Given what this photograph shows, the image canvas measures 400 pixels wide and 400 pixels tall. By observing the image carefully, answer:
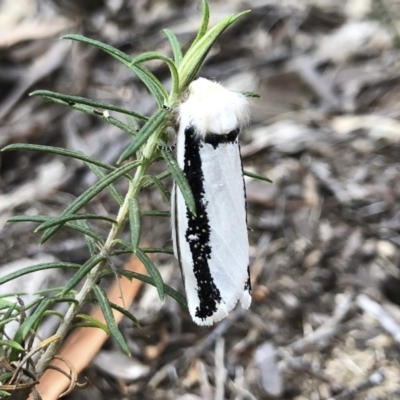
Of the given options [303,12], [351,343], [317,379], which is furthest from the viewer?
[303,12]

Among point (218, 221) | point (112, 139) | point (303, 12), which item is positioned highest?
point (218, 221)

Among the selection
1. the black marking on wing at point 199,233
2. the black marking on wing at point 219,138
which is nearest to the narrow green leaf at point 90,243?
the black marking on wing at point 199,233

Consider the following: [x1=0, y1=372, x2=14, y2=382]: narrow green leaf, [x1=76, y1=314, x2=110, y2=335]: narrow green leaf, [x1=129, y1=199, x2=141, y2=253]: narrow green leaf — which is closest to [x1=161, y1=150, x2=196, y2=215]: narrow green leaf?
[x1=129, y1=199, x2=141, y2=253]: narrow green leaf

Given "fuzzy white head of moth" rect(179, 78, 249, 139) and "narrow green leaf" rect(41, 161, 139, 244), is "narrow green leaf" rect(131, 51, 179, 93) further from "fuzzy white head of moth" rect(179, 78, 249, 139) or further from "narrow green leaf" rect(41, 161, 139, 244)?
"narrow green leaf" rect(41, 161, 139, 244)

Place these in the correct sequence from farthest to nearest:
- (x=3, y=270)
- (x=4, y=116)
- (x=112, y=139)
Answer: (x=4, y=116) → (x=112, y=139) → (x=3, y=270)

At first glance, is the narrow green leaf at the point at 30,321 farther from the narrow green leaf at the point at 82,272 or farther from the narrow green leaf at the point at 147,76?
the narrow green leaf at the point at 147,76

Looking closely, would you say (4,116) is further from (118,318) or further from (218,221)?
(218,221)

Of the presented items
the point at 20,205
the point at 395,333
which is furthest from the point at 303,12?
the point at 395,333
